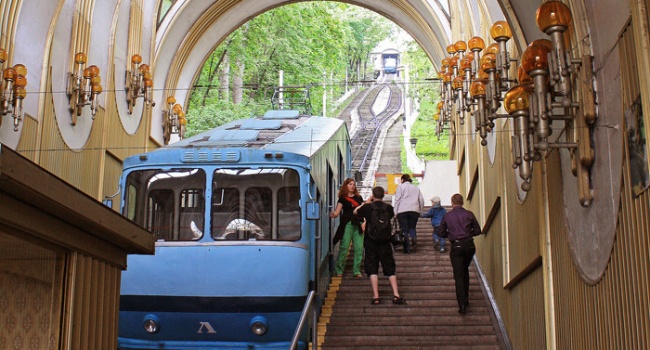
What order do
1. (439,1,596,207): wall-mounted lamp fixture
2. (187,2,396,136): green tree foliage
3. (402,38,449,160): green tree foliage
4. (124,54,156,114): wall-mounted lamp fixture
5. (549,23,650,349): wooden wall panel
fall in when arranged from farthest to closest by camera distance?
(402,38,449,160): green tree foliage, (187,2,396,136): green tree foliage, (124,54,156,114): wall-mounted lamp fixture, (439,1,596,207): wall-mounted lamp fixture, (549,23,650,349): wooden wall panel

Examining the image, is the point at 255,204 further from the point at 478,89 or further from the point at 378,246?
the point at 478,89

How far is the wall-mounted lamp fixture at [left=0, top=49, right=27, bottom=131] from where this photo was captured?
10.9m

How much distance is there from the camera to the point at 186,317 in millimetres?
8898

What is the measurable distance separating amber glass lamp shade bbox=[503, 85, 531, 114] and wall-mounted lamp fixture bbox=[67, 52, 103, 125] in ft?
30.1

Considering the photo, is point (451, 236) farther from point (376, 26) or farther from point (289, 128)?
point (376, 26)

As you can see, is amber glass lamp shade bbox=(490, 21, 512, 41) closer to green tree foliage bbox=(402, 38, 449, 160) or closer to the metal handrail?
the metal handrail

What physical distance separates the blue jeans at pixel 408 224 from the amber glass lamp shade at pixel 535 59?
295 inches

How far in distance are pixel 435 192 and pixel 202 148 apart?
11.7m

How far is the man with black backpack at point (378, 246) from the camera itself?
34.4 feet

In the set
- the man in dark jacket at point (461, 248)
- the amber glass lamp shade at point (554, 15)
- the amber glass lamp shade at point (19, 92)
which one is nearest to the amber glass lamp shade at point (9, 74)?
the amber glass lamp shade at point (19, 92)

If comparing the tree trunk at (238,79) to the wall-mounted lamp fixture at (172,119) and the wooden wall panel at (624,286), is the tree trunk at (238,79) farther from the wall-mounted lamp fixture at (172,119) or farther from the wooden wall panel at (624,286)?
the wooden wall panel at (624,286)

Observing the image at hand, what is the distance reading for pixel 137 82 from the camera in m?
16.0

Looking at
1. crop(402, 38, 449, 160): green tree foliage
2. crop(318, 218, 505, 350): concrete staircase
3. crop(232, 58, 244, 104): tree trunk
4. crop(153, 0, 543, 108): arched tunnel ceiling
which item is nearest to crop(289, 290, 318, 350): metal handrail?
crop(318, 218, 505, 350): concrete staircase

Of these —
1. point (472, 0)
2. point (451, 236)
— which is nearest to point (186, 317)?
point (451, 236)
